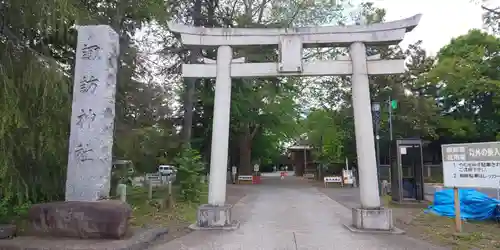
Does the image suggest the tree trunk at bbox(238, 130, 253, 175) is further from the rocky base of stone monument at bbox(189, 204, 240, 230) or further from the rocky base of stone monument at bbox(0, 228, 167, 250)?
the rocky base of stone monument at bbox(0, 228, 167, 250)

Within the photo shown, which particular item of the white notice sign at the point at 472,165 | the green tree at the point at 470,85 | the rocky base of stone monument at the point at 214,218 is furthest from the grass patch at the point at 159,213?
the green tree at the point at 470,85

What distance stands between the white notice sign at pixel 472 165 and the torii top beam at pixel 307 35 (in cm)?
309

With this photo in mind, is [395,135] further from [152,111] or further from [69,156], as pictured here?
[69,156]

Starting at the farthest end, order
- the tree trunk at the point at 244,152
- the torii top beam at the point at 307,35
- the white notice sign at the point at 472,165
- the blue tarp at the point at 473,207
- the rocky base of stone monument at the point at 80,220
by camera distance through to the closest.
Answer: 1. the tree trunk at the point at 244,152
2. the blue tarp at the point at 473,207
3. the torii top beam at the point at 307,35
4. the white notice sign at the point at 472,165
5. the rocky base of stone monument at the point at 80,220

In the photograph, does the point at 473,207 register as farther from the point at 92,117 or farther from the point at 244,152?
the point at 244,152

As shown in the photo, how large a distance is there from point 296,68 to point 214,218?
4189mm

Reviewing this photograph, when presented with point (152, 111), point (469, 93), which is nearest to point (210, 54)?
point (152, 111)

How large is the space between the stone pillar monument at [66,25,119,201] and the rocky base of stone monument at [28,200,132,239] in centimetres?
45

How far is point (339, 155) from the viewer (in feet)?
98.3

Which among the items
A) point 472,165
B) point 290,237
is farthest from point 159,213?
point 472,165

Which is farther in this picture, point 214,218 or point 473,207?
point 473,207

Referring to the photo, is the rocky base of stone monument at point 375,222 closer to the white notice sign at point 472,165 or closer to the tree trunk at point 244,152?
the white notice sign at point 472,165

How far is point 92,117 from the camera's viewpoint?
7906 mm

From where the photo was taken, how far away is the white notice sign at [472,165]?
852 cm
